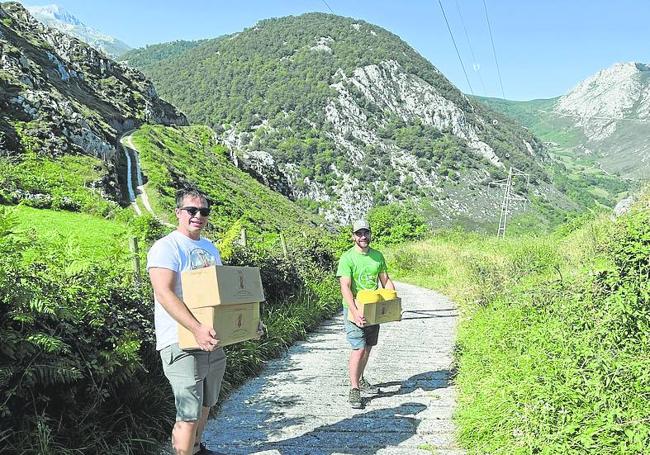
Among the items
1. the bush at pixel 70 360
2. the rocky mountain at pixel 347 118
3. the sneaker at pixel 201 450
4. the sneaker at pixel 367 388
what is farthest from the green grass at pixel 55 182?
the rocky mountain at pixel 347 118

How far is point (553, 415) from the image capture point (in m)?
3.89

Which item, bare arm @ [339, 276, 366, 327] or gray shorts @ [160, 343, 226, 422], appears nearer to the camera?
gray shorts @ [160, 343, 226, 422]

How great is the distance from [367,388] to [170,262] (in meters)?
3.53

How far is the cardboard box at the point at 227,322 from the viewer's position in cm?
360

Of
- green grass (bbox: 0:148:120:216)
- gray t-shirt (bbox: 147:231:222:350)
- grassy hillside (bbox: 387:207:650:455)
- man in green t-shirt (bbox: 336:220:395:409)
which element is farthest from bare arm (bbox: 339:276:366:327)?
green grass (bbox: 0:148:120:216)

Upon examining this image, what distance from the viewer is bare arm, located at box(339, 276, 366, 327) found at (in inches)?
226

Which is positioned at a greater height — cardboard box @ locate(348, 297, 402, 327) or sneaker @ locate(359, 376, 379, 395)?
cardboard box @ locate(348, 297, 402, 327)

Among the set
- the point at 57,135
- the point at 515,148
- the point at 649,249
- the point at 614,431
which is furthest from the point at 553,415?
the point at 515,148

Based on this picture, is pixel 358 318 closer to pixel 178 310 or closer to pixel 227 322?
pixel 227 322

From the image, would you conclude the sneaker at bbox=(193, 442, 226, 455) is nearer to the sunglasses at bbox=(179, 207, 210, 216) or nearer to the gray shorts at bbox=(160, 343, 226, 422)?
the gray shorts at bbox=(160, 343, 226, 422)

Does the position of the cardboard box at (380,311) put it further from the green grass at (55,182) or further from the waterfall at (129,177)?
the waterfall at (129,177)

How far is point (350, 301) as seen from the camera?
5.82 meters

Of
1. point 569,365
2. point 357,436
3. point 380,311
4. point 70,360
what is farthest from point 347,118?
point 70,360

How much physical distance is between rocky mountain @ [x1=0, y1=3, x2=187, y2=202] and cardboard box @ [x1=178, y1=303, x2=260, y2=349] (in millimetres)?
23459
